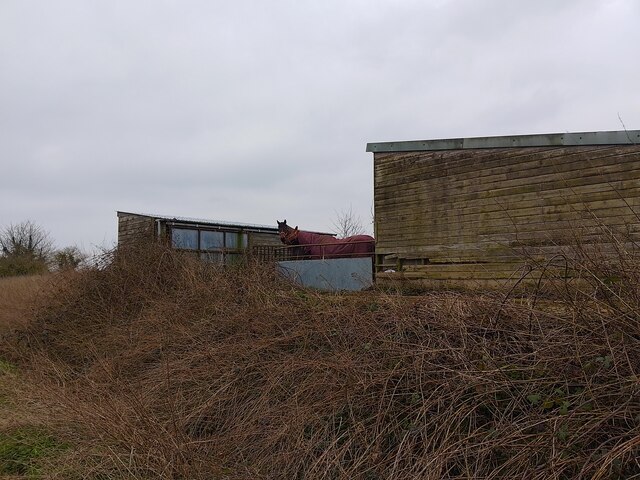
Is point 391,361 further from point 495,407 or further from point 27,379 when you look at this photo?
point 27,379

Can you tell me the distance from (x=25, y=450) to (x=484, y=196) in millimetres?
9181

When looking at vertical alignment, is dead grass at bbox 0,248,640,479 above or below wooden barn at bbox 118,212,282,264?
below

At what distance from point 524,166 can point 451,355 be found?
7287mm

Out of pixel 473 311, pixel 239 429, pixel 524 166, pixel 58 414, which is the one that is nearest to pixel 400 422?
pixel 473 311

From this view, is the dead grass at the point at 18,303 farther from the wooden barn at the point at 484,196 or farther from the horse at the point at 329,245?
the wooden barn at the point at 484,196

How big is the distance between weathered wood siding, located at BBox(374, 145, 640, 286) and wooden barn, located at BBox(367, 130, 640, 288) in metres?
0.02

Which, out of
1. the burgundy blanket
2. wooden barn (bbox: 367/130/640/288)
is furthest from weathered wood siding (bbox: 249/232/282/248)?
wooden barn (bbox: 367/130/640/288)

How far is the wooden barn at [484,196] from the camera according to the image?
8742mm

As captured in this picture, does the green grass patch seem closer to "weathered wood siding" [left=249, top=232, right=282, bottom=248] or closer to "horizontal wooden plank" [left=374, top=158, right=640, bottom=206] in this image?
"horizontal wooden plank" [left=374, top=158, right=640, bottom=206]

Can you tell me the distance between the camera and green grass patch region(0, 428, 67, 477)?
4.06 metres

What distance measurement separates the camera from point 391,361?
4.20 meters

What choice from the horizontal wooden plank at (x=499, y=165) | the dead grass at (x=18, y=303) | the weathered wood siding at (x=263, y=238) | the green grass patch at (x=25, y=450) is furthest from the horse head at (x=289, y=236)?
the green grass patch at (x=25, y=450)

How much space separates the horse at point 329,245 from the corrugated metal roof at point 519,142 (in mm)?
2663

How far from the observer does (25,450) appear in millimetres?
4391
